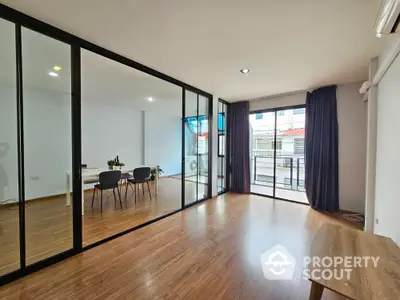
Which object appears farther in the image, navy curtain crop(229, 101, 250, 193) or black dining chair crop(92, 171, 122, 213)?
navy curtain crop(229, 101, 250, 193)

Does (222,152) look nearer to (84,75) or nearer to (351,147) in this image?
(351,147)

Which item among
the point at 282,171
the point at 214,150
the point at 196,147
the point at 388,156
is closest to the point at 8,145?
the point at 196,147

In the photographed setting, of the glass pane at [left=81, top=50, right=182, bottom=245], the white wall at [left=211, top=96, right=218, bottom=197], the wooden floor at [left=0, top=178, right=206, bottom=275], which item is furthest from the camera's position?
the white wall at [left=211, top=96, right=218, bottom=197]

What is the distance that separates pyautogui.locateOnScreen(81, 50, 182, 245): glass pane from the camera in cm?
325

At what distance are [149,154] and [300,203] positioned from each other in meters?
5.18

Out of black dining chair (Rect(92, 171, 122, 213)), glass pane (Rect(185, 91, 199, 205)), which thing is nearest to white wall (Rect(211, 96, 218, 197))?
glass pane (Rect(185, 91, 199, 205))

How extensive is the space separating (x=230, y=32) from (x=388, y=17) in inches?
50.9

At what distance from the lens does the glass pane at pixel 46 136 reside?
2.12 m

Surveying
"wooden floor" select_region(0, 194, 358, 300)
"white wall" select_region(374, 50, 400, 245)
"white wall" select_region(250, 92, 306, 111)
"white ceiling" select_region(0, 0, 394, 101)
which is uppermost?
"white ceiling" select_region(0, 0, 394, 101)

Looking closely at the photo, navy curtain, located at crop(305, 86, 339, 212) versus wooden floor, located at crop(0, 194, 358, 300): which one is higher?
navy curtain, located at crop(305, 86, 339, 212)

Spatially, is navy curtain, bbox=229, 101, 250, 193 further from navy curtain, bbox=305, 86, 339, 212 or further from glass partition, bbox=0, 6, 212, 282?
navy curtain, bbox=305, 86, 339, 212

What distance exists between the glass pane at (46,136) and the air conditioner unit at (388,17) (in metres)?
2.95

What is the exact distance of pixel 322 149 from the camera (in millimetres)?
3889

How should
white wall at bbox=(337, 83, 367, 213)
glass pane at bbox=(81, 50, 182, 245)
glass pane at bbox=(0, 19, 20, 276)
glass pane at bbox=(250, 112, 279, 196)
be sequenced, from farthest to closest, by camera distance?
glass pane at bbox=(250, 112, 279, 196)
white wall at bbox=(337, 83, 367, 213)
glass pane at bbox=(81, 50, 182, 245)
glass pane at bbox=(0, 19, 20, 276)
